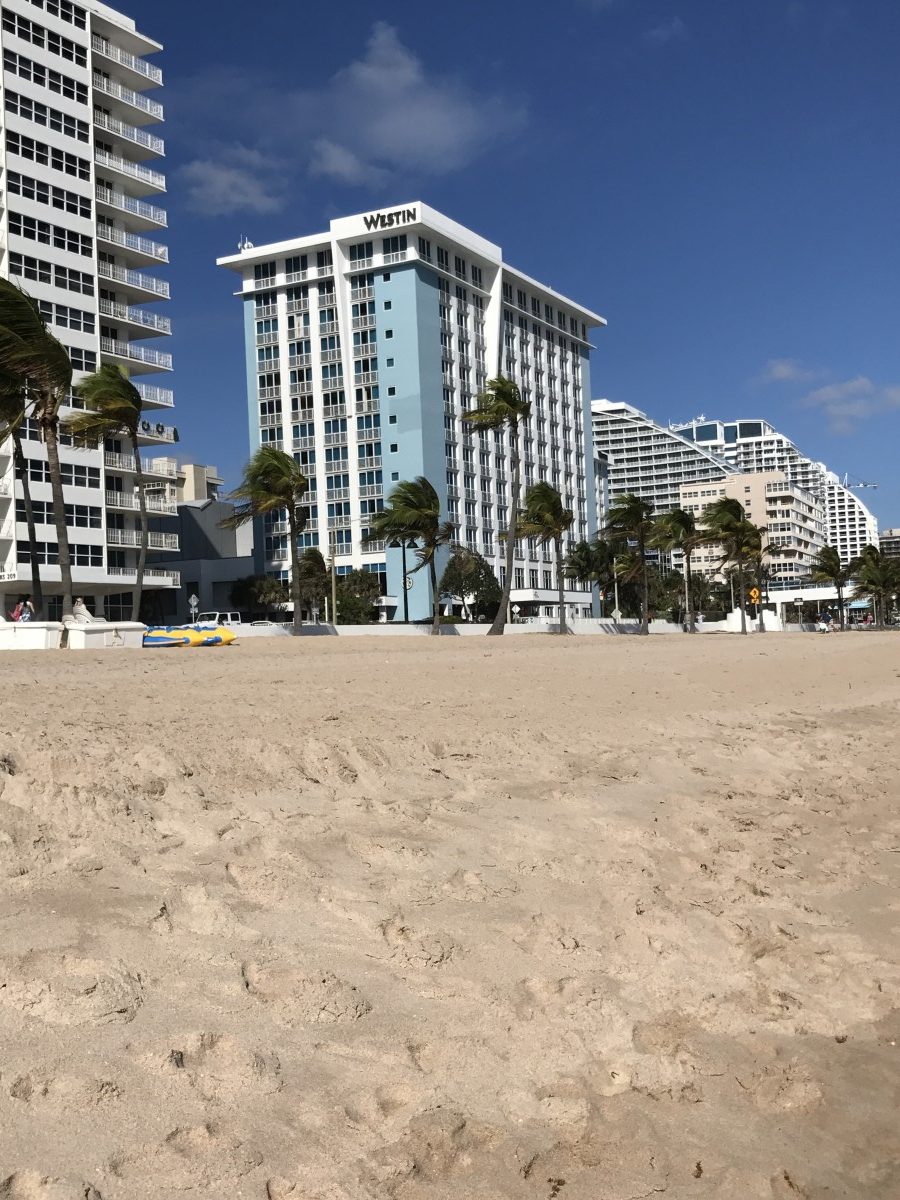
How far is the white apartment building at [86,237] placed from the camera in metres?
65.8

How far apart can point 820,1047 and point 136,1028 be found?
304 centimetres

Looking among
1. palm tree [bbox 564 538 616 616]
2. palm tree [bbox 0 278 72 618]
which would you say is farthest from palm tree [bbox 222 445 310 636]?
palm tree [bbox 564 538 616 616]

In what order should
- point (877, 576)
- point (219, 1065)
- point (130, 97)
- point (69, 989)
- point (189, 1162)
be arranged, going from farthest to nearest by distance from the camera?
point (877, 576)
point (130, 97)
point (69, 989)
point (219, 1065)
point (189, 1162)

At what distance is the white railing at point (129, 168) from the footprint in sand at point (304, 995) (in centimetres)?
7804

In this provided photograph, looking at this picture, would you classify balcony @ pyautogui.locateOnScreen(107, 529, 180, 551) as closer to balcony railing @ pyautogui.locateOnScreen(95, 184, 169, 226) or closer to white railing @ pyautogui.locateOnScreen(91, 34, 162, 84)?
balcony railing @ pyautogui.locateOnScreen(95, 184, 169, 226)

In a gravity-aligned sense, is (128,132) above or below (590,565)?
above

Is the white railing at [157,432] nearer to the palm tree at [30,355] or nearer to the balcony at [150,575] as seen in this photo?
the balcony at [150,575]

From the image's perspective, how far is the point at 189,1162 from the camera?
11.4 feet

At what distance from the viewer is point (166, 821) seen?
655 cm

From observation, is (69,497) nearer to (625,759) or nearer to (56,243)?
(56,243)

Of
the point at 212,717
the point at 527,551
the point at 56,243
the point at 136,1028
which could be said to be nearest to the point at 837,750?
the point at 212,717

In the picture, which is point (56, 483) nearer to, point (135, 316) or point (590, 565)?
point (135, 316)

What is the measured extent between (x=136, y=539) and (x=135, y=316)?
1606 cm

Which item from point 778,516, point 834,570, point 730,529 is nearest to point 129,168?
point 730,529
